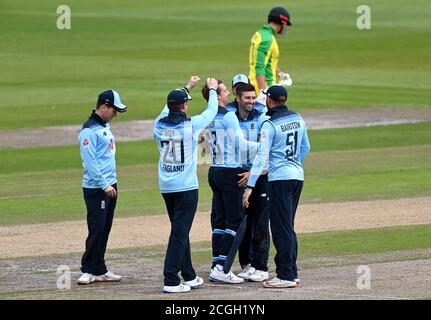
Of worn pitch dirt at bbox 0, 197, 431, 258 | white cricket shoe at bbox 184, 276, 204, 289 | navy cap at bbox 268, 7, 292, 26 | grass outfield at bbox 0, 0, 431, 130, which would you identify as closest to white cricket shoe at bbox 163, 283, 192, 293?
white cricket shoe at bbox 184, 276, 204, 289

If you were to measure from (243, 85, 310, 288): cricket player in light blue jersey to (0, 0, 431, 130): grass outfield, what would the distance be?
1720cm

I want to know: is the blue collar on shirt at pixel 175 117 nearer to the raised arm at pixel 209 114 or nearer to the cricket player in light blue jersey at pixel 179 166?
the cricket player in light blue jersey at pixel 179 166

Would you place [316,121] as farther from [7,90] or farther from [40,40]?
[40,40]

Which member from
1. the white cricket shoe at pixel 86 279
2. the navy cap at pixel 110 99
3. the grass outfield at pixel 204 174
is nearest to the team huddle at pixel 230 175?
the navy cap at pixel 110 99

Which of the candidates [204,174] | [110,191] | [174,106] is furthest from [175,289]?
[204,174]

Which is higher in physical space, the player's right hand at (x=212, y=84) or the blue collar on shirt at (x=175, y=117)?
the player's right hand at (x=212, y=84)

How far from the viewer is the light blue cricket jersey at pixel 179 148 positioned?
1457 cm

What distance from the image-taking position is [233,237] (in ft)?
50.3

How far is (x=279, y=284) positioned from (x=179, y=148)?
6.11ft

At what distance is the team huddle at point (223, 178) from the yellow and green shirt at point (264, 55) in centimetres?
595

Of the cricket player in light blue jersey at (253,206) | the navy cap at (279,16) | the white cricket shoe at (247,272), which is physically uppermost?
the navy cap at (279,16)

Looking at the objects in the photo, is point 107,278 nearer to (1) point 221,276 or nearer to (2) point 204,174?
(1) point 221,276
